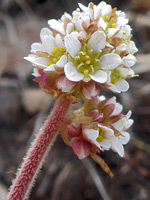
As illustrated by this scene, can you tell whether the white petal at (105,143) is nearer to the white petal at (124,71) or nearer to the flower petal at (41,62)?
the white petal at (124,71)

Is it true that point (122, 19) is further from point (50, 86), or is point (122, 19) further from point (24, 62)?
point (24, 62)

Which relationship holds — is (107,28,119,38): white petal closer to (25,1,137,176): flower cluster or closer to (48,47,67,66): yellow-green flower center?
(25,1,137,176): flower cluster

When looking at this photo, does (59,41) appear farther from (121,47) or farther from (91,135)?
(91,135)

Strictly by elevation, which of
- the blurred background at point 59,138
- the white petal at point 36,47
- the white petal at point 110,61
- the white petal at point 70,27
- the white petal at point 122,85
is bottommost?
the blurred background at point 59,138

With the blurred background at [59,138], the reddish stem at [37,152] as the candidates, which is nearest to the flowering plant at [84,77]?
the reddish stem at [37,152]

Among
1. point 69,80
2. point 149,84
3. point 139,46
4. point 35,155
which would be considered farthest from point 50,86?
point 139,46

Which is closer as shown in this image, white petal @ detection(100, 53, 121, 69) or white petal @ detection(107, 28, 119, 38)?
white petal @ detection(100, 53, 121, 69)

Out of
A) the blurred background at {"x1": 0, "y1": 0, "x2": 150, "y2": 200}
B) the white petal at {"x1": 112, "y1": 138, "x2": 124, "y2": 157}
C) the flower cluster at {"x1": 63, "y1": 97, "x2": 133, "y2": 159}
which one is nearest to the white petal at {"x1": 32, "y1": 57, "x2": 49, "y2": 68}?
the flower cluster at {"x1": 63, "y1": 97, "x2": 133, "y2": 159}
